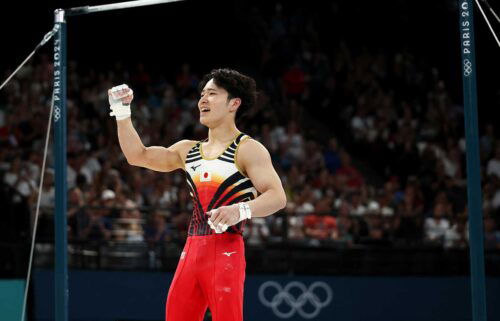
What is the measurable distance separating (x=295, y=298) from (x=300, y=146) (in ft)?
11.7

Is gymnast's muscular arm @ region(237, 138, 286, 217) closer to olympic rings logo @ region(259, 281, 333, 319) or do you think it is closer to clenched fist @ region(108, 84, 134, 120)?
clenched fist @ region(108, 84, 134, 120)

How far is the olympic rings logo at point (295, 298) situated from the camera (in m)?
12.2

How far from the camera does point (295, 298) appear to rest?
12.2 m

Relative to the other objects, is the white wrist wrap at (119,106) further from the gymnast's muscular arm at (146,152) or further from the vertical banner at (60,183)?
the vertical banner at (60,183)

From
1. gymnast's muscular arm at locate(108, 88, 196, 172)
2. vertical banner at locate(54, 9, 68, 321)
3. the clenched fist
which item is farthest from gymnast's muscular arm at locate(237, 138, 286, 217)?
vertical banner at locate(54, 9, 68, 321)

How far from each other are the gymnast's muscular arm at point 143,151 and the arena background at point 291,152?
18.0 ft

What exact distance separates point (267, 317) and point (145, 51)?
7.80 meters

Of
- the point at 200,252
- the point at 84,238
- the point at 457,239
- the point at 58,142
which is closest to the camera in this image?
the point at 200,252

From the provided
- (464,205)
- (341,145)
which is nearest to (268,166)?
(464,205)

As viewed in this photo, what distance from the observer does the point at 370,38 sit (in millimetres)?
18969

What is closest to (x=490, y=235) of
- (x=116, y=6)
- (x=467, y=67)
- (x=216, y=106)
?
(x=467, y=67)

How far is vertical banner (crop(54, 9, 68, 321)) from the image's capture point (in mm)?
6070

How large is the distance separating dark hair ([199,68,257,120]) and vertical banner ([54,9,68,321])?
1103 mm

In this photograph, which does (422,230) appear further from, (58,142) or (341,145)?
(58,142)
